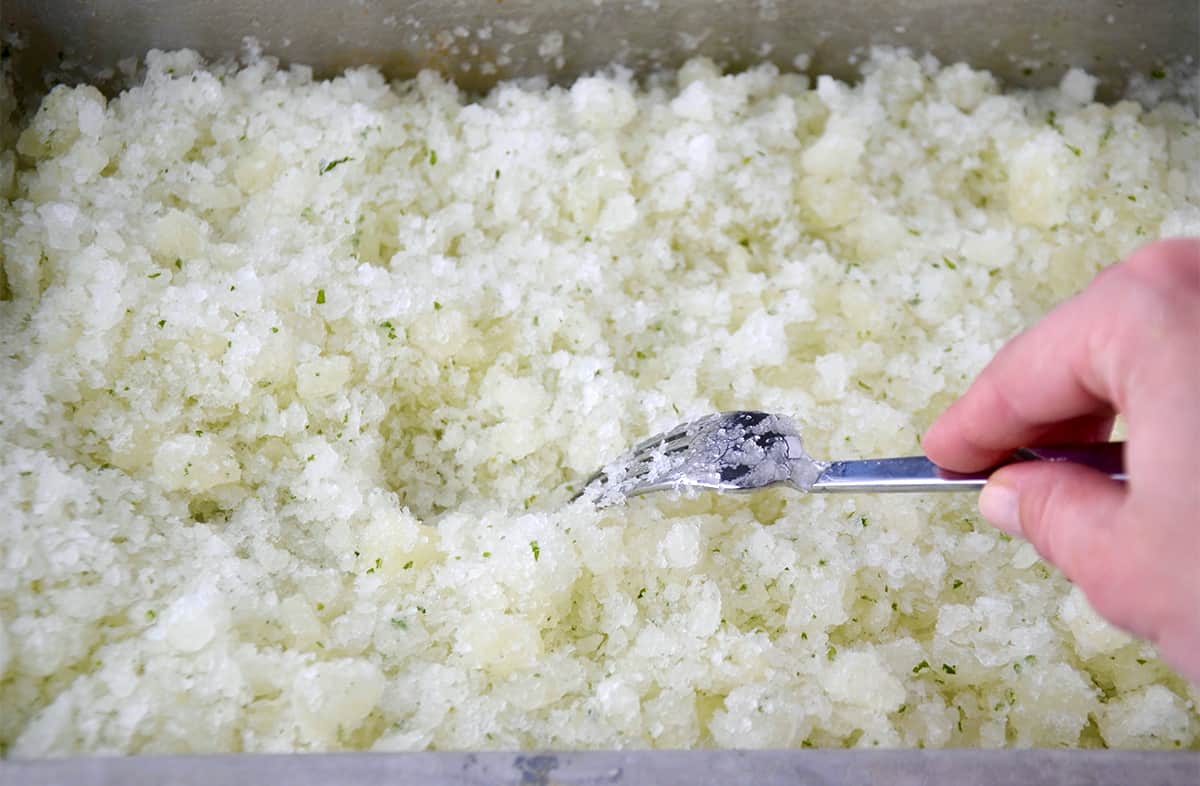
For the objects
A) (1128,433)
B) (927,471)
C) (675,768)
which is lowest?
(675,768)

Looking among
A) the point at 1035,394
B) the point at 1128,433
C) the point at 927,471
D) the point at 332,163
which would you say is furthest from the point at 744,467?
the point at 332,163

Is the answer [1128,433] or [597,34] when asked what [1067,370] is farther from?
[597,34]

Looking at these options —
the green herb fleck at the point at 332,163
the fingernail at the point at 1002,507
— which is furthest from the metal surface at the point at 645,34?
the fingernail at the point at 1002,507

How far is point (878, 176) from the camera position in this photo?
1.49m

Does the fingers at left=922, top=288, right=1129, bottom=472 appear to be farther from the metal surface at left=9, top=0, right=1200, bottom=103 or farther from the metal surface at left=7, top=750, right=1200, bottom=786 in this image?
the metal surface at left=9, top=0, right=1200, bottom=103

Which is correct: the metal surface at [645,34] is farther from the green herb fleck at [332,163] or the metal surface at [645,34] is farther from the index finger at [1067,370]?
the index finger at [1067,370]

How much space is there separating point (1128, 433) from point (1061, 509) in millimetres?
95

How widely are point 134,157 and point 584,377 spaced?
0.65 m

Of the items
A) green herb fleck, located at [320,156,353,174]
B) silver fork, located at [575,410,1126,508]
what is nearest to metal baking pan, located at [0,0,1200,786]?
green herb fleck, located at [320,156,353,174]

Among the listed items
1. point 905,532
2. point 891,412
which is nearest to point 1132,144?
point 891,412

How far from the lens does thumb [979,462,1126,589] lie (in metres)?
0.73

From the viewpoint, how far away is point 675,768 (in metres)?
0.89

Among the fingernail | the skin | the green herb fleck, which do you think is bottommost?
the fingernail

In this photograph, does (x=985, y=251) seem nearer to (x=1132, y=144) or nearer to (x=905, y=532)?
(x=1132, y=144)
